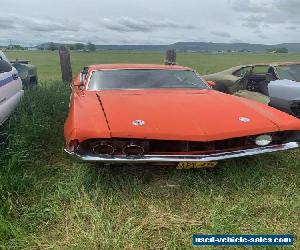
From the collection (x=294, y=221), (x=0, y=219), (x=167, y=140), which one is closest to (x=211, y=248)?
(x=294, y=221)

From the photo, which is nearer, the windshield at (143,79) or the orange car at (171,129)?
the orange car at (171,129)

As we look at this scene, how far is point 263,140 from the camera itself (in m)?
3.60

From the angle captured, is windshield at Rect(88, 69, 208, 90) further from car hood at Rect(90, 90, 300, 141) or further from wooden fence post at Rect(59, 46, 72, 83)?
wooden fence post at Rect(59, 46, 72, 83)

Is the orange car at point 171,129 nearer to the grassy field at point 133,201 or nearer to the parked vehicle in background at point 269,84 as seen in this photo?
the grassy field at point 133,201

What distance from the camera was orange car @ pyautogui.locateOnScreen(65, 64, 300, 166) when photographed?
3275 mm

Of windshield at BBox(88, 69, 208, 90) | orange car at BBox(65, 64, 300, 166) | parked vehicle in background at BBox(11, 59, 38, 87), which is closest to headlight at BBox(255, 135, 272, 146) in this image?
orange car at BBox(65, 64, 300, 166)

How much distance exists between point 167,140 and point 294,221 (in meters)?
1.30

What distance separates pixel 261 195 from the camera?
11.2ft

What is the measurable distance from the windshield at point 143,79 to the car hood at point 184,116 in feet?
1.02

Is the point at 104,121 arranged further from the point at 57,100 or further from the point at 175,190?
the point at 57,100

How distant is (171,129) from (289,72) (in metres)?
4.52

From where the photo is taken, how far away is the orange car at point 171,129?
3.28 m

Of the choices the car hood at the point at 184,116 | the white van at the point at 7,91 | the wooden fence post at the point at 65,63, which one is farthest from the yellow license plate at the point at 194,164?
the wooden fence post at the point at 65,63

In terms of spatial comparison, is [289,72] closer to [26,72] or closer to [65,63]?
[26,72]
